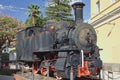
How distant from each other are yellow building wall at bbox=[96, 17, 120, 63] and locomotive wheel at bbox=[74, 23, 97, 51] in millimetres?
5432

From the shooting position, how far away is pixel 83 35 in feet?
42.5

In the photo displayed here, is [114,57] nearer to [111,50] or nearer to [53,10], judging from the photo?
[111,50]

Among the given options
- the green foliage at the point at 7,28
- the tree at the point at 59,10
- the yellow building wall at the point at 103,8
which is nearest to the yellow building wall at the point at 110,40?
the yellow building wall at the point at 103,8

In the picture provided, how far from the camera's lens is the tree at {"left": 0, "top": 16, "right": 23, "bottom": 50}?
112ft

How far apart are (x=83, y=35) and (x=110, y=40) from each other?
23.4ft

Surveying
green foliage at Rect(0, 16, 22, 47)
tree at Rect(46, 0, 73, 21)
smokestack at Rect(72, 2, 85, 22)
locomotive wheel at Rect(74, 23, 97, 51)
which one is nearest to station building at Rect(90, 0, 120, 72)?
locomotive wheel at Rect(74, 23, 97, 51)

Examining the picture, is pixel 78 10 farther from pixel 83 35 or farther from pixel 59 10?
pixel 59 10

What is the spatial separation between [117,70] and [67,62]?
135 inches

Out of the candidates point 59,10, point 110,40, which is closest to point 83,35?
point 110,40

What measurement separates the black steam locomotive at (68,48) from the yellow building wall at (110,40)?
5.39 m

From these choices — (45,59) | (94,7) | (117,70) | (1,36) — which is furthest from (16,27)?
(117,70)

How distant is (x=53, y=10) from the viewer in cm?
3294

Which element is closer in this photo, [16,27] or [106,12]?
[106,12]

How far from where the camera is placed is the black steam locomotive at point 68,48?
473 inches
